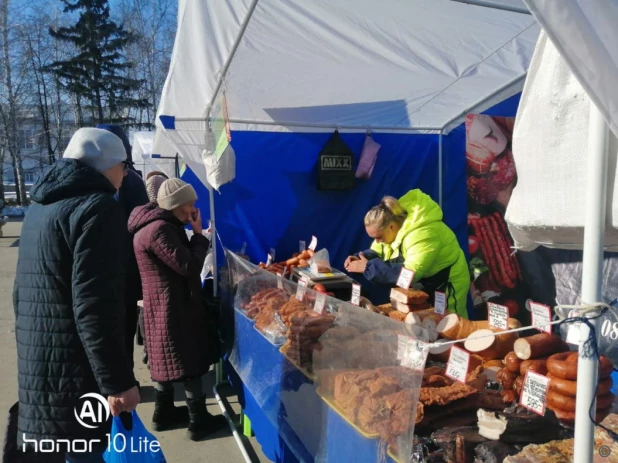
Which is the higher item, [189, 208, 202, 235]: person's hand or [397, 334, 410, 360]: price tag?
[189, 208, 202, 235]: person's hand

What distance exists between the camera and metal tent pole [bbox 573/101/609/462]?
1.04 metres

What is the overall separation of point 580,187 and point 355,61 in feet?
8.83

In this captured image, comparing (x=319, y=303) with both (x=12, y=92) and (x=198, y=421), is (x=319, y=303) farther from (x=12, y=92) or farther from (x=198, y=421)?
(x=12, y=92)

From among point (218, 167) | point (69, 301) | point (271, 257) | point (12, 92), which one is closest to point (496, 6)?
point (218, 167)

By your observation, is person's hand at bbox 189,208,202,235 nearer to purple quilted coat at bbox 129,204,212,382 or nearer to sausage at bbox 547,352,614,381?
purple quilted coat at bbox 129,204,212,382

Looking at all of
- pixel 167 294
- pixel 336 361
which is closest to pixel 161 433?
pixel 167 294

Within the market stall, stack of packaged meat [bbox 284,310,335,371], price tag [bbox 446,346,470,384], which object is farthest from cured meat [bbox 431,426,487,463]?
stack of packaged meat [bbox 284,310,335,371]

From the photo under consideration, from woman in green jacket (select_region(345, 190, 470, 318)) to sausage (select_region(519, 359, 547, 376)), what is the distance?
1458 millimetres

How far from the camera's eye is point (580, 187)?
1110mm

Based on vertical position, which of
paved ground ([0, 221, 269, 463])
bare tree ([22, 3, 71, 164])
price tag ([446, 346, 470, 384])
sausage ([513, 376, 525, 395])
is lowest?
paved ground ([0, 221, 269, 463])

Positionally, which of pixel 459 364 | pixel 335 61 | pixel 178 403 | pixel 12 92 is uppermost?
Answer: pixel 12 92

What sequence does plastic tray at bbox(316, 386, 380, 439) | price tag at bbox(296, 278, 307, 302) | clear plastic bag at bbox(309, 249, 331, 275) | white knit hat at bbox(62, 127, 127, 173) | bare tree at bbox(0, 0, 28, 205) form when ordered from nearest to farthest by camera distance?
plastic tray at bbox(316, 386, 380, 439) → white knit hat at bbox(62, 127, 127, 173) → price tag at bbox(296, 278, 307, 302) → clear plastic bag at bbox(309, 249, 331, 275) → bare tree at bbox(0, 0, 28, 205)

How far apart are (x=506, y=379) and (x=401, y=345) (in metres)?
0.62

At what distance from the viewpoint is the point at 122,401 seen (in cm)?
194
